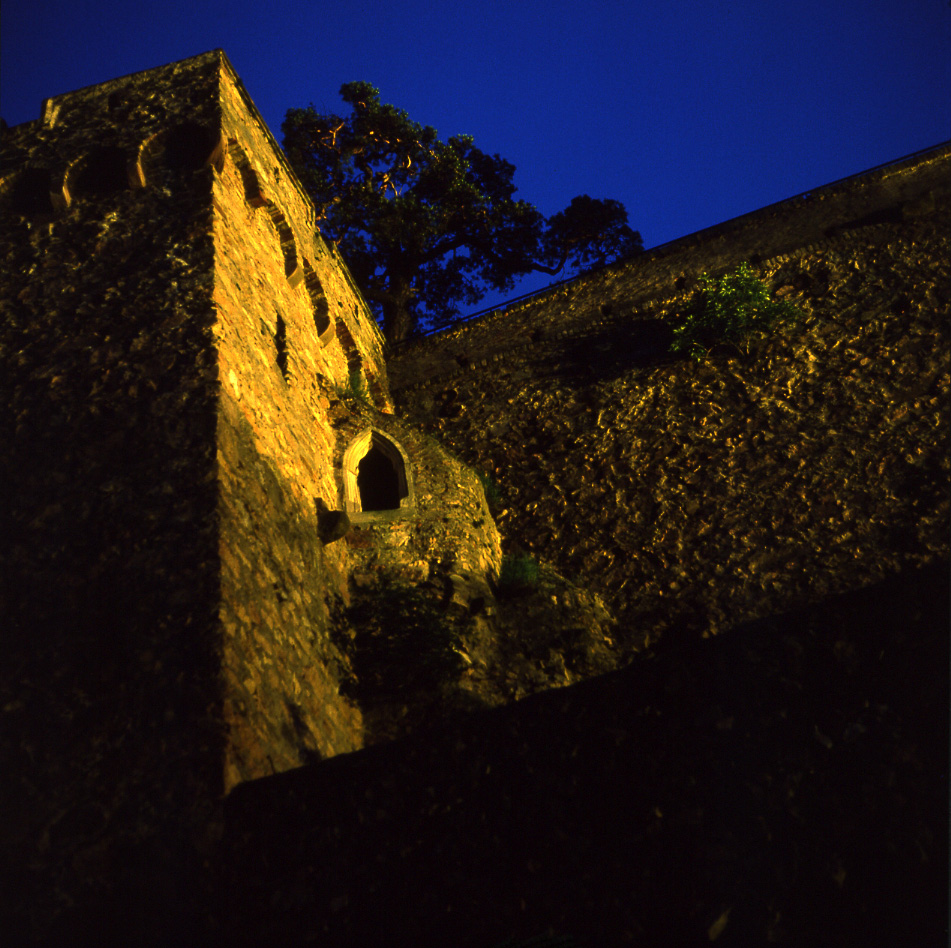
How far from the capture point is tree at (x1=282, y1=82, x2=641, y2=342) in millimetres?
16922

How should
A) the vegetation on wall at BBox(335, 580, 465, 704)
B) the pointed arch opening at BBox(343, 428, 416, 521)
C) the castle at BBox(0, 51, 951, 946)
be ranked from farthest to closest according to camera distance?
the pointed arch opening at BBox(343, 428, 416, 521), the vegetation on wall at BBox(335, 580, 465, 704), the castle at BBox(0, 51, 951, 946)

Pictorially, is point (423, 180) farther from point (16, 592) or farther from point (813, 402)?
point (16, 592)

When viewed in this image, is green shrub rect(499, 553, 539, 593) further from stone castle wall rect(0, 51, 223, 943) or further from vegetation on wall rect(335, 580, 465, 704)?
stone castle wall rect(0, 51, 223, 943)

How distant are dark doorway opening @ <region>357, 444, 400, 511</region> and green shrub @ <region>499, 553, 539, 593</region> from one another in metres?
1.50

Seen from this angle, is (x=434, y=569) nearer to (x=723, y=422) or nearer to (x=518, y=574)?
(x=518, y=574)

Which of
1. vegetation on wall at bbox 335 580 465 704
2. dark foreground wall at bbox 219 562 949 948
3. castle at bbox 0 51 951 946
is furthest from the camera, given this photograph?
vegetation on wall at bbox 335 580 465 704

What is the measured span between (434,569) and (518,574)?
0.87m

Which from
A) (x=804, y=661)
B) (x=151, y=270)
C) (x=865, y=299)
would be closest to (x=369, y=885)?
(x=804, y=661)

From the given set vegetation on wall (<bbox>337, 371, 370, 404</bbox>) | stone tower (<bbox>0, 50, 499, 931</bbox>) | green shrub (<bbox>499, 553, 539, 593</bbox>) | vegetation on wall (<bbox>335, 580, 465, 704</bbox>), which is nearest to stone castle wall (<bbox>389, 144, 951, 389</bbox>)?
vegetation on wall (<bbox>337, 371, 370, 404</bbox>)

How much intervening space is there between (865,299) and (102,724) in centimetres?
930

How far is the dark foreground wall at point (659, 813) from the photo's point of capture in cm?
432

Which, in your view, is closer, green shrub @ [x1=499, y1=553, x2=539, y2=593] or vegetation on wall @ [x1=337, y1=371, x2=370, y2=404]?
green shrub @ [x1=499, y1=553, x2=539, y2=593]

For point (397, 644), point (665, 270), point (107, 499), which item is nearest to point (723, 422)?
point (665, 270)

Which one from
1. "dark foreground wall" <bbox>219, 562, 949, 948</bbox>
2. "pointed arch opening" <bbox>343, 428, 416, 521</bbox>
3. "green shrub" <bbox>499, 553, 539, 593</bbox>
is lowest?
"dark foreground wall" <bbox>219, 562, 949, 948</bbox>
